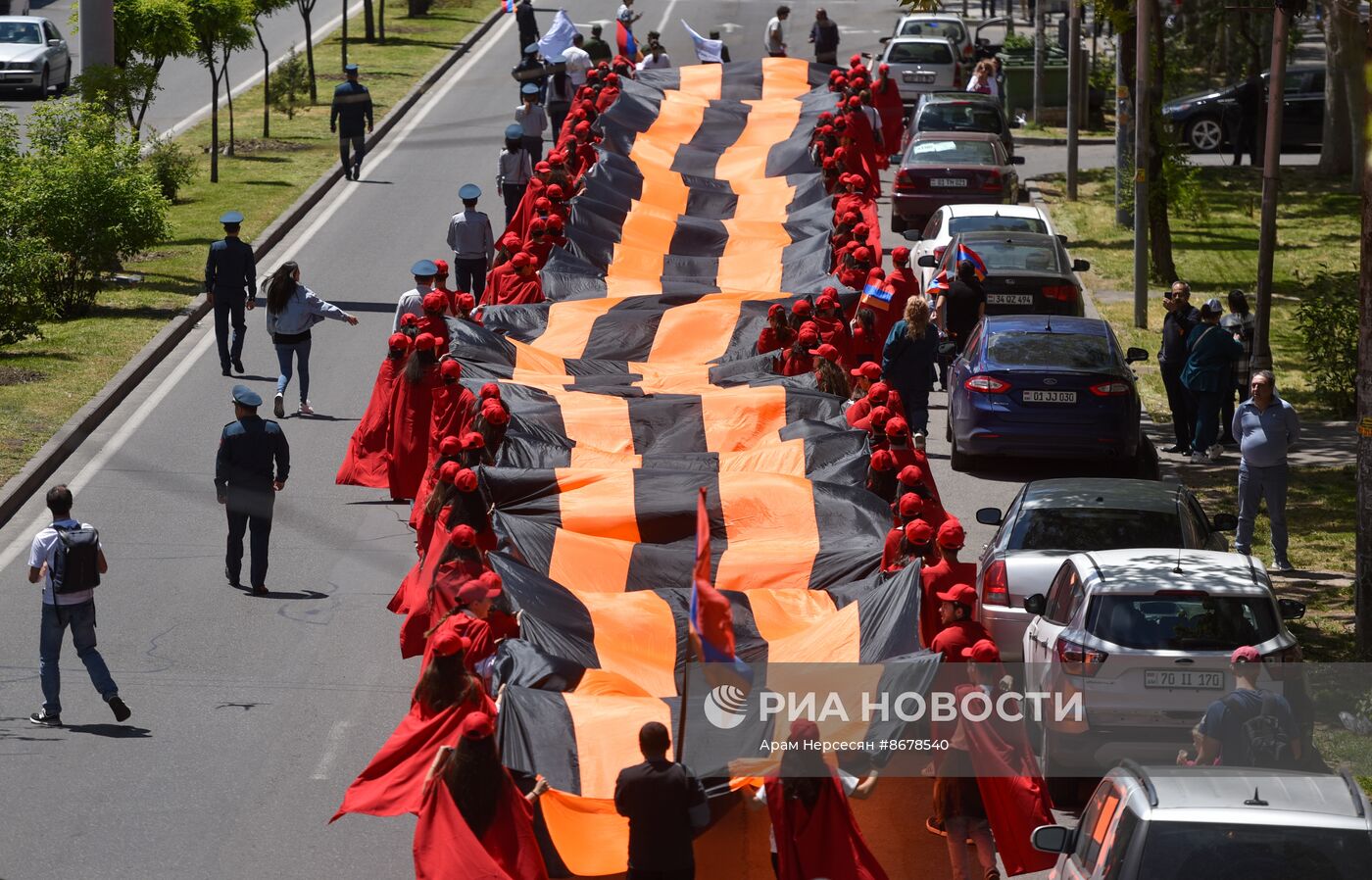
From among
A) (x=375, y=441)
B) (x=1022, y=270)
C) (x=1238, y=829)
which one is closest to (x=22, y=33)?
(x=1022, y=270)

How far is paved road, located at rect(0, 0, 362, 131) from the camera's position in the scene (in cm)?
3816

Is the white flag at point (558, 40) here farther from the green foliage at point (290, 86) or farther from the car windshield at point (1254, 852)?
the car windshield at point (1254, 852)

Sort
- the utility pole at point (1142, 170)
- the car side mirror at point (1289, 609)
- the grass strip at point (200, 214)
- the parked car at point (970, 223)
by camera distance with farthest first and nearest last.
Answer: the utility pole at point (1142, 170) < the parked car at point (970, 223) < the grass strip at point (200, 214) < the car side mirror at point (1289, 609)

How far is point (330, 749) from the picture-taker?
1180cm

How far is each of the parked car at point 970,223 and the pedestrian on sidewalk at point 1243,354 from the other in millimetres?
4146

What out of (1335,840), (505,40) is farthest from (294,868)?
(505,40)

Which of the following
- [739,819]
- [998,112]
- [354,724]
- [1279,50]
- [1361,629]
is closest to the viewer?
[739,819]

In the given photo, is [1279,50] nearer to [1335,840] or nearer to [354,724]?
[354,724]

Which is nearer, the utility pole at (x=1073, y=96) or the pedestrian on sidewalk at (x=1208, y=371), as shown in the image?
the pedestrian on sidewalk at (x=1208, y=371)

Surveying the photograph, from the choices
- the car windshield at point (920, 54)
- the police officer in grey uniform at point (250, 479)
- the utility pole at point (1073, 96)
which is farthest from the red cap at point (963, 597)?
the car windshield at point (920, 54)

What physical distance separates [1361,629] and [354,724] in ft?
22.0

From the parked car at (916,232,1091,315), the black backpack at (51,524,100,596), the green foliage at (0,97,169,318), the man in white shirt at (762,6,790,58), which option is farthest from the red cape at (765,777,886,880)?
the man in white shirt at (762,6,790,58)

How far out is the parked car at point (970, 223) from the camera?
23.8 m

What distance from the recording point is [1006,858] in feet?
31.2
